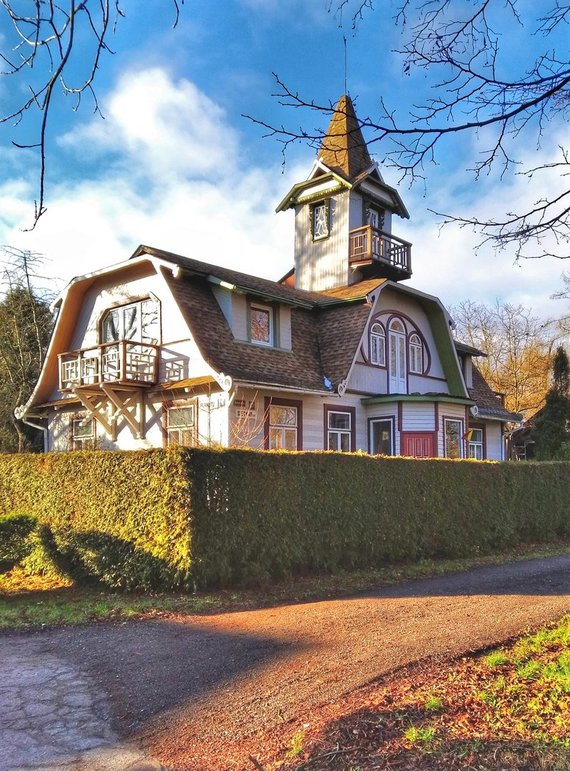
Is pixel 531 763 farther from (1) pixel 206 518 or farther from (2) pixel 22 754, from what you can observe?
(1) pixel 206 518

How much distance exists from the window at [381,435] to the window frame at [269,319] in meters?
4.35

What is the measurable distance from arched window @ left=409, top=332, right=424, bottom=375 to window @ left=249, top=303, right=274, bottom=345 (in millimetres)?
6004

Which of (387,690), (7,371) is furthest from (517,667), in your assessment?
(7,371)

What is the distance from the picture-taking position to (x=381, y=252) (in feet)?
75.8

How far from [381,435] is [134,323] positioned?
813 centimetres

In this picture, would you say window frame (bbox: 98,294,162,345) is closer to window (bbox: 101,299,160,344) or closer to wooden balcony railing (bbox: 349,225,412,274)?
window (bbox: 101,299,160,344)

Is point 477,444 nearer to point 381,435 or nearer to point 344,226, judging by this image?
point 381,435

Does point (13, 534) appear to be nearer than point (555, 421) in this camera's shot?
Yes

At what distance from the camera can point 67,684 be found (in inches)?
215

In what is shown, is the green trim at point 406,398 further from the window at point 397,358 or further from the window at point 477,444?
the window at point 477,444

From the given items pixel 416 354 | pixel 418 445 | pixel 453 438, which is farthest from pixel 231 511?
pixel 416 354

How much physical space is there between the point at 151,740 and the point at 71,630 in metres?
3.56

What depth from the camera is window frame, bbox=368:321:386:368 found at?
19641 mm

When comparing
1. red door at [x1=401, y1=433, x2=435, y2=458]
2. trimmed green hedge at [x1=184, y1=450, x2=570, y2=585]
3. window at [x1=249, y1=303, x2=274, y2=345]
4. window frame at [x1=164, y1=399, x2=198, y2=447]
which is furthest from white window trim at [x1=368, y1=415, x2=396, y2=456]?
window frame at [x1=164, y1=399, x2=198, y2=447]
